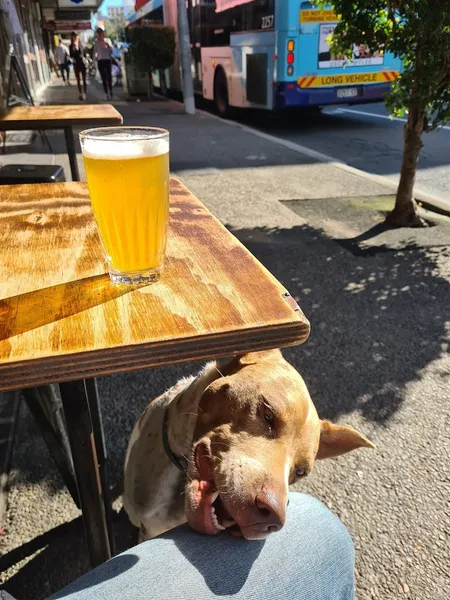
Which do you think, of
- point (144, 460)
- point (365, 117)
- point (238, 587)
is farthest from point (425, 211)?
point (365, 117)

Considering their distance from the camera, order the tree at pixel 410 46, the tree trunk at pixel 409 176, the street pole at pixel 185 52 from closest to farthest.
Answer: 1. the tree at pixel 410 46
2. the tree trunk at pixel 409 176
3. the street pole at pixel 185 52

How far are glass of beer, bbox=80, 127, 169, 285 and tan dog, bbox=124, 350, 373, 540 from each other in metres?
0.65

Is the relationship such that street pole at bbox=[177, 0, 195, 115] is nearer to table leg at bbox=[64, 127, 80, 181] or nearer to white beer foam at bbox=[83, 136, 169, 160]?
table leg at bbox=[64, 127, 80, 181]

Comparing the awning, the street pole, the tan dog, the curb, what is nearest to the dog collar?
the tan dog

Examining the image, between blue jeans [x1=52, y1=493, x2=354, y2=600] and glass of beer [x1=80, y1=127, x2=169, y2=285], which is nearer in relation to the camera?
glass of beer [x1=80, y1=127, x2=169, y2=285]

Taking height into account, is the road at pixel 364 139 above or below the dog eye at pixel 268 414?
below

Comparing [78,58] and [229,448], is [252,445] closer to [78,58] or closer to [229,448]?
[229,448]

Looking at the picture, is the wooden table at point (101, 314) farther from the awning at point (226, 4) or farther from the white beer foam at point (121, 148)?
the awning at point (226, 4)

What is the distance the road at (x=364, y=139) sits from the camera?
8.17 m

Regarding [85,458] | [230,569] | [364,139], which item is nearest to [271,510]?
[230,569]

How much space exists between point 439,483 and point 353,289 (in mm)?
2149

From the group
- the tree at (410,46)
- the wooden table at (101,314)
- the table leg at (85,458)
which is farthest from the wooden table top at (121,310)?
the tree at (410,46)

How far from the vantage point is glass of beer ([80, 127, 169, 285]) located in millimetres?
1064

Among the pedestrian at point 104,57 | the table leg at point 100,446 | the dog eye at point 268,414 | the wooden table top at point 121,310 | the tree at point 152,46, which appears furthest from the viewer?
the pedestrian at point 104,57
